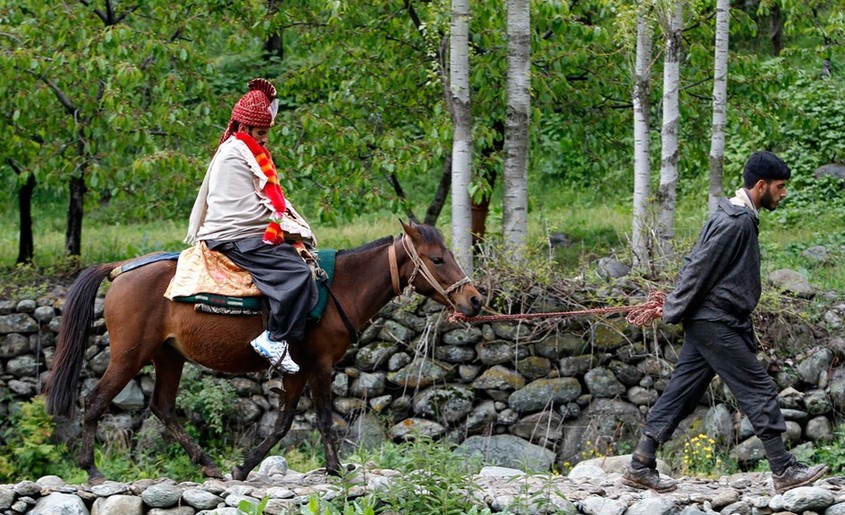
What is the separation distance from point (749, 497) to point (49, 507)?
4.30 m

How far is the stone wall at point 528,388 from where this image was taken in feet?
31.1

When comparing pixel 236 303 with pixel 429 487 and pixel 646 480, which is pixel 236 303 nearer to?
pixel 429 487

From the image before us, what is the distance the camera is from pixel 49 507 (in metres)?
6.75

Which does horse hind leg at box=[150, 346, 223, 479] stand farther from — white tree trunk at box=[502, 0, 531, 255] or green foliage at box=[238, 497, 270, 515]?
white tree trunk at box=[502, 0, 531, 255]

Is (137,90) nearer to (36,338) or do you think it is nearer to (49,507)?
(36,338)

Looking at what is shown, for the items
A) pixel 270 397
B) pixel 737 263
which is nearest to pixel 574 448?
pixel 270 397

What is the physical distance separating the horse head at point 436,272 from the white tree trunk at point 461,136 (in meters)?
2.63

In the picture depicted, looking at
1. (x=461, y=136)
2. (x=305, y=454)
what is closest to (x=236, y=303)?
(x=305, y=454)

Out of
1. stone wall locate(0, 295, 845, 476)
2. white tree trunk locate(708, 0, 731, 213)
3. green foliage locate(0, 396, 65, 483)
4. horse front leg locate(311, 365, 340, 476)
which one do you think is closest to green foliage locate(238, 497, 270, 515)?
horse front leg locate(311, 365, 340, 476)

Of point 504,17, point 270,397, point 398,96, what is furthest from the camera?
point 398,96

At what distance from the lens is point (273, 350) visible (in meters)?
7.04

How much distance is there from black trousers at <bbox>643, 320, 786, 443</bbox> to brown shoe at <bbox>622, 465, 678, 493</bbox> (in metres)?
0.26

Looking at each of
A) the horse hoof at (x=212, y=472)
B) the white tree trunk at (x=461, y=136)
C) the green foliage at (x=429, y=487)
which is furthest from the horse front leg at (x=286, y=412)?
the white tree trunk at (x=461, y=136)

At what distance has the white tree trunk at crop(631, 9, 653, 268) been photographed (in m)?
10.2
